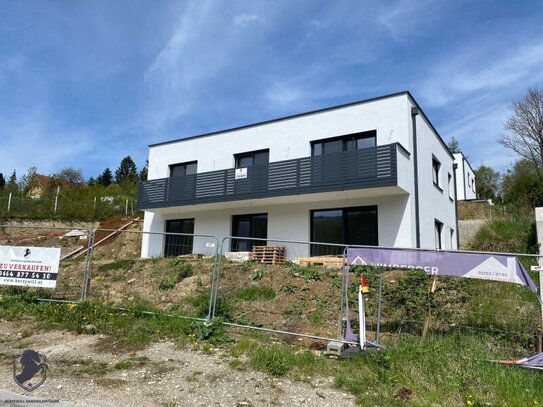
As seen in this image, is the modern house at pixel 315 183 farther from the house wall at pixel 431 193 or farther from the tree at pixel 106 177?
the tree at pixel 106 177

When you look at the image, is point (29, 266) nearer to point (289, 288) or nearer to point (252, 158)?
point (289, 288)

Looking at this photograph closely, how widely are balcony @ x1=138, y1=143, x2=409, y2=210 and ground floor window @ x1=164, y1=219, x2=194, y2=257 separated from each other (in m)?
1.69

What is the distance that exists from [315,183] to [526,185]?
1868 centimetres

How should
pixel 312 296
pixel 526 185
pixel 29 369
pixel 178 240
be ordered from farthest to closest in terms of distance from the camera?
pixel 526 185 → pixel 178 240 → pixel 312 296 → pixel 29 369

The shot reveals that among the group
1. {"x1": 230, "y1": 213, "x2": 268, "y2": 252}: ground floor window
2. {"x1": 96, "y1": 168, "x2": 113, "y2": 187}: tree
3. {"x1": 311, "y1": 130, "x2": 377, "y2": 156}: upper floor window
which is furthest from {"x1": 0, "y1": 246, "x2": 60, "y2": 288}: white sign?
{"x1": 96, "y1": 168, "x2": 113, "y2": 187}: tree

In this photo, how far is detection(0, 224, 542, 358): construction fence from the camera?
6.90 m

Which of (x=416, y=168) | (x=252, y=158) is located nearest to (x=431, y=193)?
A: (x=416, y=168)

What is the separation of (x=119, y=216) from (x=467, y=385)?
81.2 feet

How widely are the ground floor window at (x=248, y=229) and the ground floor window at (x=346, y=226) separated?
8.01 feet

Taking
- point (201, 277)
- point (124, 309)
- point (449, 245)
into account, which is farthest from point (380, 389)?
point (449, 245)

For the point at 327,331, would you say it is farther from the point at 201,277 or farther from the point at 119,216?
the point at 119,216

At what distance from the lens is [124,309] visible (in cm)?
830

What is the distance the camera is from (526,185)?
25.7m

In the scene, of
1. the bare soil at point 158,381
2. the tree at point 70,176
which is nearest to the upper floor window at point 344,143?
the bare soil at point 158,381
